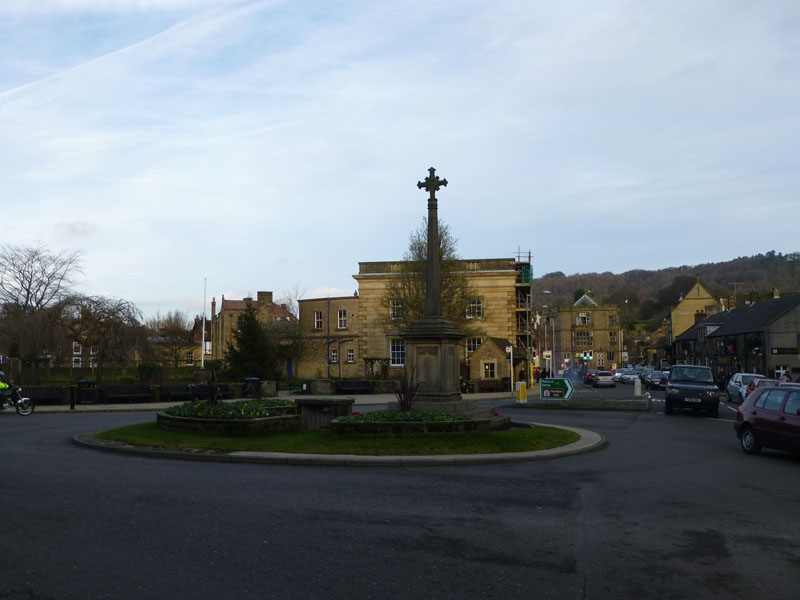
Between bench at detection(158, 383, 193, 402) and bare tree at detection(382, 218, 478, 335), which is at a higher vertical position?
bare tree at detection(382, 218, 478, 335)

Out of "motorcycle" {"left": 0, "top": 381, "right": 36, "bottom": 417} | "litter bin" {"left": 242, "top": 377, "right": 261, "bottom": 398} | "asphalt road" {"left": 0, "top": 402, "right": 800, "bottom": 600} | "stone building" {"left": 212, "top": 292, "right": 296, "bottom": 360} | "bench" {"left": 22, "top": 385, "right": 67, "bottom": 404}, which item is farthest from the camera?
"stone building" {"left": 212, "top": 292, "right": 296, "bottom": 360}

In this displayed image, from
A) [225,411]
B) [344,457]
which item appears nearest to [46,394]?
[225,411]

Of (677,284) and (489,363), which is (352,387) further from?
(677,284)

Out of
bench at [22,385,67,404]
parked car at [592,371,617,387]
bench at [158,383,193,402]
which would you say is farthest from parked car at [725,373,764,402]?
bench at [22,385,67,404]

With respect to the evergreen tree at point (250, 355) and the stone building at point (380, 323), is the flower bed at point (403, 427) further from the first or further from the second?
the stone building at point (380, 323)

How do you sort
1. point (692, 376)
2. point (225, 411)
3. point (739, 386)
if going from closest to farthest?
point (225, 411) → point (692, 376) → point (739, 386)

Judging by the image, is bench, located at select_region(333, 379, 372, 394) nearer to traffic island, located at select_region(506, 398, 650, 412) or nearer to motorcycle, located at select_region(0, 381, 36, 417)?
traffic island, located at select_region(506, 398, 650, 412)

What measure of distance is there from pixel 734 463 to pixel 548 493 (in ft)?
17.8

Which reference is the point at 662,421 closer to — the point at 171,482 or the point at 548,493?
the point at 548,493

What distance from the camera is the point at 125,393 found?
32531mm

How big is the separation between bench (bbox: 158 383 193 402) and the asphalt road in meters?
20.3

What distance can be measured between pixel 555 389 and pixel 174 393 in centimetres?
1746

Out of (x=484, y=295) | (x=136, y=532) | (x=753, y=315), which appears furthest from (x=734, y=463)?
(x=753, y=315)

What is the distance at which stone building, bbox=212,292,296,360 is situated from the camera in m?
74.9
